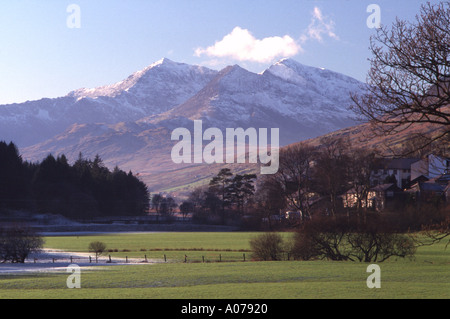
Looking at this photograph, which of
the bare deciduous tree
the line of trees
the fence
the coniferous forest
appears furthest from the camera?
the line of trees

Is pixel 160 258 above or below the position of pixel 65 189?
below

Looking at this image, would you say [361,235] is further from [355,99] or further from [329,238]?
[355,99]

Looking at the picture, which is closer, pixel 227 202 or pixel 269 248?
pixel 269 248

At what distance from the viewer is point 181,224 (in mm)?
125562

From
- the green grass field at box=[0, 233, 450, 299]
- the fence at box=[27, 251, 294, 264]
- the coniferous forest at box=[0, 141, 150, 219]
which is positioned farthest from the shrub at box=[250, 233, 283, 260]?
the coniferous forest at box=[0, 141, 150, 219]

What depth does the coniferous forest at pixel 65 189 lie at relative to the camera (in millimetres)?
121875

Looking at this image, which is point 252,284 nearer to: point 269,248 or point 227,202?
point 269,248

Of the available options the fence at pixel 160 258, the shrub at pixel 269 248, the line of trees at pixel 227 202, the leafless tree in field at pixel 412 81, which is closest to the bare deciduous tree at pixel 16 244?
the fence at pixel 160 258

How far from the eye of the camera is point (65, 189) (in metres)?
133

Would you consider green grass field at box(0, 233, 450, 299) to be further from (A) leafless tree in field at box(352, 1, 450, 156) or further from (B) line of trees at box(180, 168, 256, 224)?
(B) line of trees at box(180, 168, 256, 224)

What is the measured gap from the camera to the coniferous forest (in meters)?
122

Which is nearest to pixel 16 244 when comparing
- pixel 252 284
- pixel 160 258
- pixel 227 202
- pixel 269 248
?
pixel 160 258
